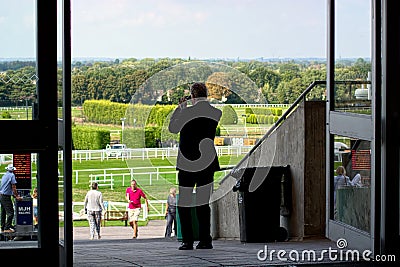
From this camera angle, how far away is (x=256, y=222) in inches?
322

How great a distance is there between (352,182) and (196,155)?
4.51 ft

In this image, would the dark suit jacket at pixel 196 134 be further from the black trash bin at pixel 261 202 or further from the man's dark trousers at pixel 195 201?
the black trash bin at pixel 261 202

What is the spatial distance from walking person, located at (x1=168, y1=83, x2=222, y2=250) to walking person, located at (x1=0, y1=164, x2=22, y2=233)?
186 cm

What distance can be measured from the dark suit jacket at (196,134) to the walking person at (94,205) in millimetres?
6586

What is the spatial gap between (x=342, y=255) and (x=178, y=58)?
62.8 feet

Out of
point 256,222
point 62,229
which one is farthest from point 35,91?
point 256,222

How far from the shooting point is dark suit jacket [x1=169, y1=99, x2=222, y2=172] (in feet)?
21.9

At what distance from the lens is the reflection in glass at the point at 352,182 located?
6.09 metres

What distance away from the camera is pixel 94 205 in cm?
1343

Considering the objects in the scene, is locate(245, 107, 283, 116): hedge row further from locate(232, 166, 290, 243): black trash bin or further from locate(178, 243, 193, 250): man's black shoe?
locate(178, 243, 193, 250): man's black shoe

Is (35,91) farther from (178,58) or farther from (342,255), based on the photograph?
(178,58)

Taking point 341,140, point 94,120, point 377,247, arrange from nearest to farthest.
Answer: point 377,247 → point 341,140 → point 94,120

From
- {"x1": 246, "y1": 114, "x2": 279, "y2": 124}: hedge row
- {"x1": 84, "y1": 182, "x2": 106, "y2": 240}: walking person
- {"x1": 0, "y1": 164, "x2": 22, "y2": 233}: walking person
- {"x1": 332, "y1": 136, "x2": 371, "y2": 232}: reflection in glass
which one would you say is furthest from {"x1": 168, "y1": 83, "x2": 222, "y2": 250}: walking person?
{"x1": 84, "y1": 182, "x2": 106, "y2": 240}: walking person

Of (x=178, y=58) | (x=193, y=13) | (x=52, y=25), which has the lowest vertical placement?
(x=52, y=25)
